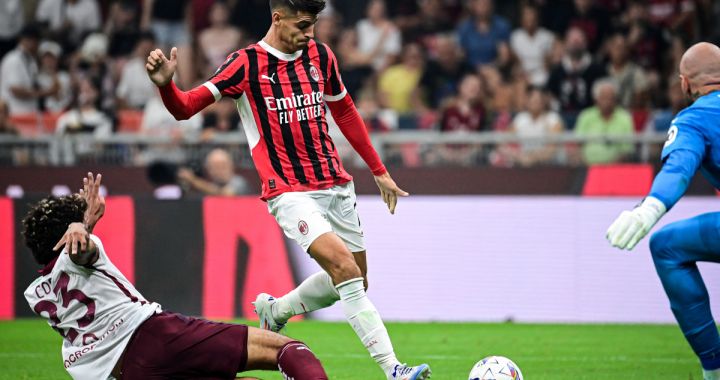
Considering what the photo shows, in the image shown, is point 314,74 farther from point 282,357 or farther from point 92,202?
point 282,357

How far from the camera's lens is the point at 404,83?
51.6 ft

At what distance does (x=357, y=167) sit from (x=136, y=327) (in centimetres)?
790

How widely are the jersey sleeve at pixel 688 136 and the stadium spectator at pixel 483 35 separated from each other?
999 cm

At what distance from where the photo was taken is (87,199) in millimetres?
5906

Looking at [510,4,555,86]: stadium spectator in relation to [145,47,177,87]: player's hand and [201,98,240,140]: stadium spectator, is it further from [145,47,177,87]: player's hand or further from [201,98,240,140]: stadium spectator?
[145,47,177,87]: player's hand

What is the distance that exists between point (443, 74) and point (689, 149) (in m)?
10.0

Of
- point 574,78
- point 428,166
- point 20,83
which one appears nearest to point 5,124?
point 20,83

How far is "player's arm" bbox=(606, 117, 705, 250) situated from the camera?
5523mm

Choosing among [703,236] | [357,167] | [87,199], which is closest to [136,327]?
[87,199]

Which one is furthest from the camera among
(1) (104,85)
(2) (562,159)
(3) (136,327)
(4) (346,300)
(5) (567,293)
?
(1) (104,85)

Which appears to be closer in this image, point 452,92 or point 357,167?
point 357,167

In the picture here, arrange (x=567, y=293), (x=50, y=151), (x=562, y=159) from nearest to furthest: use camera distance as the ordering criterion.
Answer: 1. (x=567, y=293)
2. (x=562, y=159)
3. (x=50, y=151)

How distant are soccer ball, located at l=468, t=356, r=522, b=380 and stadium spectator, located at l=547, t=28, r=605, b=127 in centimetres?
875

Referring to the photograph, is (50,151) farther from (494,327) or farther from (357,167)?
(494,327)
